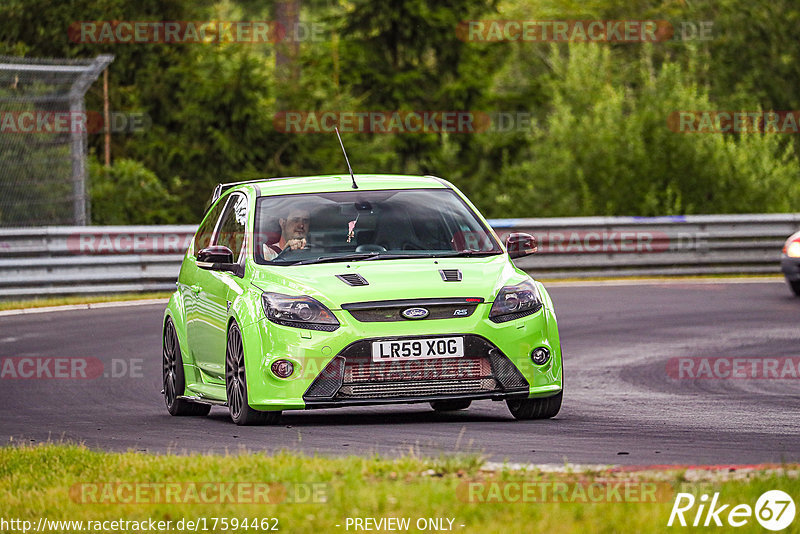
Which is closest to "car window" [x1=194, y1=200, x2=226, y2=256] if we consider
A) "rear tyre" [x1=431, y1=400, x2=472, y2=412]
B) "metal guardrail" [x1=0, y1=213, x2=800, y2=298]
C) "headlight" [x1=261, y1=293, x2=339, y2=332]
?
"rear tyre" [x1=431, y1=400, x2=472, y2=412]

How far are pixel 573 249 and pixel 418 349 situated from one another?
49.6ft

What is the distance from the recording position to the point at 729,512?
5715mm

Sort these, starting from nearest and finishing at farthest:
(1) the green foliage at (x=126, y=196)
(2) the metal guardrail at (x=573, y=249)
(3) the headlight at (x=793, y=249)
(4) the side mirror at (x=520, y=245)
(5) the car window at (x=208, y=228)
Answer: (4) the side mirror at (x=520, y=245)
(5) the car window at (x=208, y=228)
(3) the headlight at (x=793, y=249)
(2) the metal guardrail at (x=573, y=249)
(1) the green foliage at (x=126, y=196)

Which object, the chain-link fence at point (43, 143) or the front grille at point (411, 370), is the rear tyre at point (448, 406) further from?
the chain-link fence at point (43, 143)

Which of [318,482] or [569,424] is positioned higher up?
[318,482]

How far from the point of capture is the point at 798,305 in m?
19.4

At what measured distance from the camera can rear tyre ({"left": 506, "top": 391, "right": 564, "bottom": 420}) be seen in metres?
9.63

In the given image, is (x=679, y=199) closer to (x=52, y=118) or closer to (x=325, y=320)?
(x=52, y=118)

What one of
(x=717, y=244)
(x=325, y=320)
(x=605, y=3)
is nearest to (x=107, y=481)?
(x=325, y=320)

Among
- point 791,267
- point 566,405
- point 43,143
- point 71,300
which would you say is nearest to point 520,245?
point 566,405

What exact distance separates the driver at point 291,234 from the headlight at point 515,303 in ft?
4.75

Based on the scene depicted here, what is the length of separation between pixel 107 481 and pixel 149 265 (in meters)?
15.1

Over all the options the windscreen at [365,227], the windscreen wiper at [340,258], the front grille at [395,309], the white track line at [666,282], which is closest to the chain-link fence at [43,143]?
the white track line at [666,282]

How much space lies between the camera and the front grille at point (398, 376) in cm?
902
